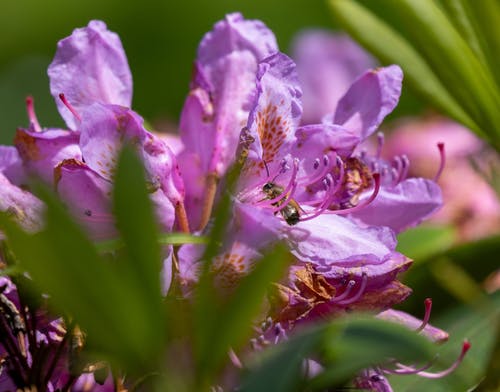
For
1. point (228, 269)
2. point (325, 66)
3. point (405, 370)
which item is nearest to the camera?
point (228, 269)

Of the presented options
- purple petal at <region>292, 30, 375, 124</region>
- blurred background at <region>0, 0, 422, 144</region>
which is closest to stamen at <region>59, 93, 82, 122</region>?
purple petal at <region>292, 30, 375, 124</region>

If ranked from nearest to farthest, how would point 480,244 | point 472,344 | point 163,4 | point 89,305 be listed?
point 89,305, point 472,344, point 480,244, point 163,4

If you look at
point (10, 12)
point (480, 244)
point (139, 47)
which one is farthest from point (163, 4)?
point (480, 244)

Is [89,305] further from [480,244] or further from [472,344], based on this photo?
[480,244]

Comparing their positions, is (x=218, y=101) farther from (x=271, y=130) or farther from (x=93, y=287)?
(x=93, y=287)

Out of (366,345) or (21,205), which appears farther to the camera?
(21,205)

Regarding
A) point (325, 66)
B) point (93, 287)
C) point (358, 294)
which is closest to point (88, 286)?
point (93, 287)

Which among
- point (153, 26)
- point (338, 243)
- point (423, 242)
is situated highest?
point (338, 243)
